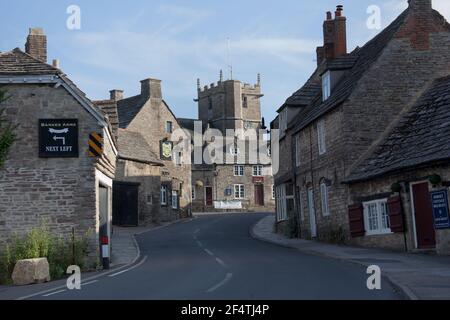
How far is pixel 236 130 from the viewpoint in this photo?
292 feet

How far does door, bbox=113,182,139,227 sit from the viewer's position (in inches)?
1789

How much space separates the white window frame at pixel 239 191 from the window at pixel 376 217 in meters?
49.0

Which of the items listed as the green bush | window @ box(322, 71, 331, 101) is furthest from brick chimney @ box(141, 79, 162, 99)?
the green bush

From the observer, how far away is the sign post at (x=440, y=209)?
20.5 meters

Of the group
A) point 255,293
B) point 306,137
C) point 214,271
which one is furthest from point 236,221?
point 255,293

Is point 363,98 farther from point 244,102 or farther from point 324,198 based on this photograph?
point 244,102

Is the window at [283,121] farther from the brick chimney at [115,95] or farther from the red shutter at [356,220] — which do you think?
the brick chimney at [115,95]

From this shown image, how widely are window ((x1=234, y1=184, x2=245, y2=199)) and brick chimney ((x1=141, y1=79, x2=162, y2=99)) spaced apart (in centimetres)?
2131

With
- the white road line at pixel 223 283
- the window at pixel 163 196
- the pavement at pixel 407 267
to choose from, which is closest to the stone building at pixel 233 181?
the window at pixel 163 196

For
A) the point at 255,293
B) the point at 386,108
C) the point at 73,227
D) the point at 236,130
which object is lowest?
the point at 255,293

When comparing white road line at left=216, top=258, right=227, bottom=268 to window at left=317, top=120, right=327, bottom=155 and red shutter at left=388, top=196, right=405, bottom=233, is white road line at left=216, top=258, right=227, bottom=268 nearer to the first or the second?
red shutter at left=388, top=196, right=405, bottom=233

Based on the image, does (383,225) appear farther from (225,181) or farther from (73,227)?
(225,181)

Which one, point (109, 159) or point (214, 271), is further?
point (109, 159)

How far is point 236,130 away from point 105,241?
69135 mm
